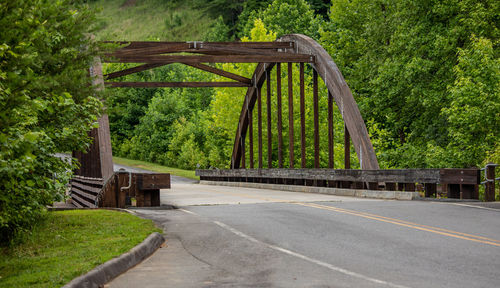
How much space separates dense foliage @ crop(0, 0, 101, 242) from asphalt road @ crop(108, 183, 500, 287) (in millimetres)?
1969

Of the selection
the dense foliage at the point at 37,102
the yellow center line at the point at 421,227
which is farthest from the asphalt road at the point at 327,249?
the dense foliage at the point at 37,102

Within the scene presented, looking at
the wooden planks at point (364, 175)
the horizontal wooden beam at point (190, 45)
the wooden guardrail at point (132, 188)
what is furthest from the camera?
the horizontal wooden beam at point (190, 45)

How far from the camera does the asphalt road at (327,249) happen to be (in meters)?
7.00

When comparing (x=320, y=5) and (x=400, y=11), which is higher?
(x=320, y=5)

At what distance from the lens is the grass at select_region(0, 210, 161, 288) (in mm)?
6941

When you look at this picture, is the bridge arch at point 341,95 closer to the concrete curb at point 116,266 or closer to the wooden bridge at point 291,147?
the wooden bridge at point 291,147

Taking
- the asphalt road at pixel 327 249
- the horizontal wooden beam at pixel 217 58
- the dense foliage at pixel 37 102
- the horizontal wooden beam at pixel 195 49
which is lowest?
the asphalt road at pixel 327 249

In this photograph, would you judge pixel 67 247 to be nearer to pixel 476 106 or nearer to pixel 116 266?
pixel 116 266

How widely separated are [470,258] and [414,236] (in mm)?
1980

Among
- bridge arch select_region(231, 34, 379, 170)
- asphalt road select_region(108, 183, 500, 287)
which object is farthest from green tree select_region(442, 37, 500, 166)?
asphalt road select_region(108, 183, 500, 287)

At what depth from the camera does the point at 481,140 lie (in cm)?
2756

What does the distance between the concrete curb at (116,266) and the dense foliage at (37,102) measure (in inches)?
47.7

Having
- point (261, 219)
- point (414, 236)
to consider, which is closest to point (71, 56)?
point (261, 219)

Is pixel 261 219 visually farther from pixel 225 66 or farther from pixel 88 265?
pixel 225 66
